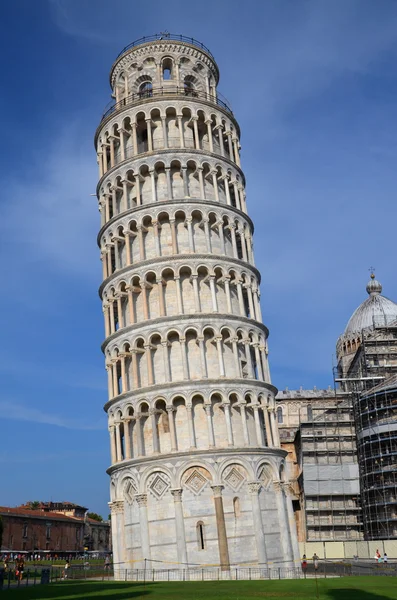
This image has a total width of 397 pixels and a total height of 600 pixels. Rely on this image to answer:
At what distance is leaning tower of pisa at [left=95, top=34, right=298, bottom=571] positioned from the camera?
3962 cm

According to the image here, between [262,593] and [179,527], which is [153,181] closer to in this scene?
[179,527]

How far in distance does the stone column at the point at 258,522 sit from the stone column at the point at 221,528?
1.91 m

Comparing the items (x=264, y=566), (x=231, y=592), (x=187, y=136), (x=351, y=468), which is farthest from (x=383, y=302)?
(x=231, y=592)

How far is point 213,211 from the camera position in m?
47.1

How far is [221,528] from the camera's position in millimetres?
38469

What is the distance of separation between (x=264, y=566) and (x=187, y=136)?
98.7 ft

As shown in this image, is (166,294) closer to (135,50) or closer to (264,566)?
(264,566)

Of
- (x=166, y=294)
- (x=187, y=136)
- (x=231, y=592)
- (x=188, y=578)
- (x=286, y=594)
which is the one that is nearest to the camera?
(x=286, y=594)

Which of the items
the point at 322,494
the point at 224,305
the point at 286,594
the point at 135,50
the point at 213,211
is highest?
the point at 135,50

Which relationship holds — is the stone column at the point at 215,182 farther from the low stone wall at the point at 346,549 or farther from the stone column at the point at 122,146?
the low stone wall at the point at 346,549

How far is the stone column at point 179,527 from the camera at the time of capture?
38150 mm

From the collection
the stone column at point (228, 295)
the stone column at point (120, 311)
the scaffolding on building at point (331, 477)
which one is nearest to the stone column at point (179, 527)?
the stone column at point (228, 295)

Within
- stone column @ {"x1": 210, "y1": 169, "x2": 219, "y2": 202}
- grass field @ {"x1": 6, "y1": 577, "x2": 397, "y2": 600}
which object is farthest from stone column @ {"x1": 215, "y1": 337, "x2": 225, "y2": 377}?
grass field @ {"x1": 6, "y1": 577, "x2": 397, "y2": 600}

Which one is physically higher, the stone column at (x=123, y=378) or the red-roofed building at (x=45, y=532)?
the stone column at (x=123, y=378)
